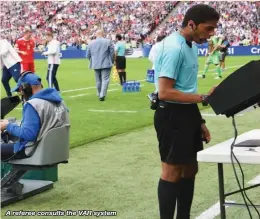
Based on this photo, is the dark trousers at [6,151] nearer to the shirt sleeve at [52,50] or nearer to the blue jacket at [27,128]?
the blue jacket at [27,128]

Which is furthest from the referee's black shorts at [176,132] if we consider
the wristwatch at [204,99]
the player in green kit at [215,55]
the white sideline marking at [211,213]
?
the player in green kit at [215,55]

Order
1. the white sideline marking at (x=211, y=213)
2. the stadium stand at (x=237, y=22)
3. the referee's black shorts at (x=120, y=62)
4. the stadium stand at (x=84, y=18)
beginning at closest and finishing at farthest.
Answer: the white sideline marking at (x=211, y=213), the referee's black shorts at (x=120, y=62), the stadium stand at (x=237, y=22), the stadium stand at (x=84, y=18)

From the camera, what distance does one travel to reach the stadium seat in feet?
20.0

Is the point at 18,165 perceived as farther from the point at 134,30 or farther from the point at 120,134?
the point at 134,30

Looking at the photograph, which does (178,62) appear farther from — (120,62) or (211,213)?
(120,62)

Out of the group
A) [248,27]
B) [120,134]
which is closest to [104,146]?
[120,134]

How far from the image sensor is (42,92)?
20.3 ft

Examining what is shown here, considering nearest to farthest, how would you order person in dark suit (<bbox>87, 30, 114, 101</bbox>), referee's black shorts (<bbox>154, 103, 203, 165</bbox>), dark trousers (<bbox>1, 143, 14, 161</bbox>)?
1. referee's black shorts (<bbox>154, 103, 203, 165</bbox>)
2. dark trousers (<bbox>1, 143, 14, 161</bbox>)
3. person in dark suit (<bbox>87, 30, 114, 101</bbox>)

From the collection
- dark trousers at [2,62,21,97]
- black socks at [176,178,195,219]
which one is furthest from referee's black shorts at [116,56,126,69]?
black socks at [176,178,195,219]

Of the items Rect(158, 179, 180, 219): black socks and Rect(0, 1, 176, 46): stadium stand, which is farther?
Rect(0, 1, 176, 46): stadium stand

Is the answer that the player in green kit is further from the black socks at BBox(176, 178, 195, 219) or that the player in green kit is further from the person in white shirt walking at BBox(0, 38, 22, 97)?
the black socks at BBox(176, 178, 195, 219)

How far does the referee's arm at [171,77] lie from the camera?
4.54m

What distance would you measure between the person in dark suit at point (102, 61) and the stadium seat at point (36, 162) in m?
10.2

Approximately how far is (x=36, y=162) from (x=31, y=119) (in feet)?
1.35
